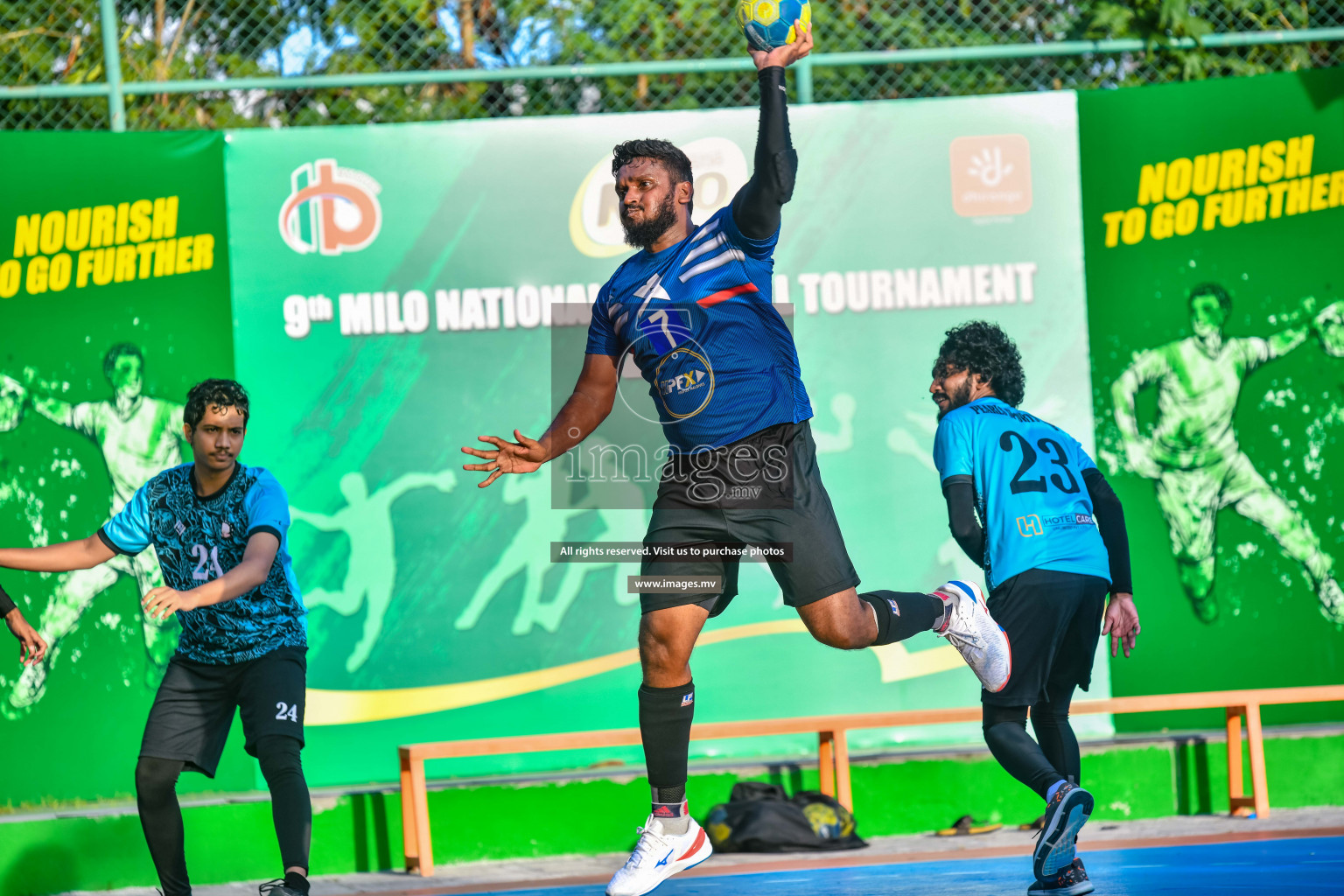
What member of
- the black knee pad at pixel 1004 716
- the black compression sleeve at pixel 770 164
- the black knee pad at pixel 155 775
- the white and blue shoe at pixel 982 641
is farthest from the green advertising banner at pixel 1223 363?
the black knee pad at pixel 155 775

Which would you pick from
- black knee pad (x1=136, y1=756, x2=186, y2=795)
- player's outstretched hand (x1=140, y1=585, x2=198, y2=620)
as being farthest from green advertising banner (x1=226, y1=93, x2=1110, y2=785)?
player's outstretched hand (x1=140, y1=585, x2=198, y2=620)

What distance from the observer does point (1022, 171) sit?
25.0 feet

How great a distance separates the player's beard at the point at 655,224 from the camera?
163 inches

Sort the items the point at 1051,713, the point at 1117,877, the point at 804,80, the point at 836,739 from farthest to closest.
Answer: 1. the point at 804,80
2. the point at 836,739
3. the point at 1117,877
4. the point at 1051,713

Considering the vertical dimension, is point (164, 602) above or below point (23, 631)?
above

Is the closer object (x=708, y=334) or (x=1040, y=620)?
(x=708, y=334)

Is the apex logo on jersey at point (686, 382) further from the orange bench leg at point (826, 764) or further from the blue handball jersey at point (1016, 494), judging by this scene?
the orange bench leg at point (826, 764)

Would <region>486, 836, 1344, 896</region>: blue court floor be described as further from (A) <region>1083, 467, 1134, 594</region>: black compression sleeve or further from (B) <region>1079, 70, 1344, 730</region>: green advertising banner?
(B) <region>1079, 70, 1344, 730</region>: green advertising banner

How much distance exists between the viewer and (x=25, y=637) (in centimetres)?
478

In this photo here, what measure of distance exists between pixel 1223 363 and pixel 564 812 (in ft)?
14.5

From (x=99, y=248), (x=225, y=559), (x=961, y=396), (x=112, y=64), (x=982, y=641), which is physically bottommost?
(x=982, y=641)

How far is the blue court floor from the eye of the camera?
4727 millimetres

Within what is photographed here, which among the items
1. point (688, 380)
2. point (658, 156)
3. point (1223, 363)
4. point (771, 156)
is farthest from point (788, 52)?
point (1223, 363)

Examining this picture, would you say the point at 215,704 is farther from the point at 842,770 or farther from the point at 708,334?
the point at 842,770
